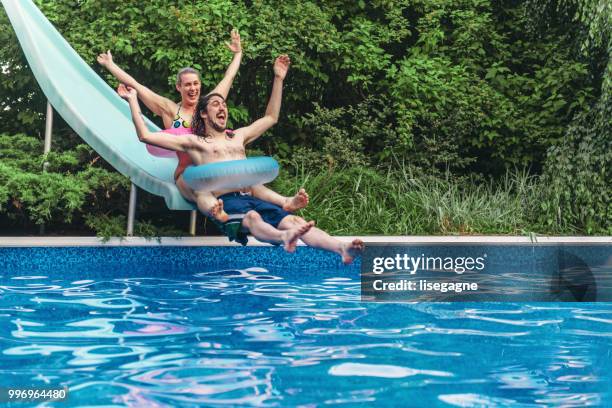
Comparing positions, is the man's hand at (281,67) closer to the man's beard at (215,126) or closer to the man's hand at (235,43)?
the man's beard at (215,126)

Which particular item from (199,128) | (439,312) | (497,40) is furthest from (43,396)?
(497,40)

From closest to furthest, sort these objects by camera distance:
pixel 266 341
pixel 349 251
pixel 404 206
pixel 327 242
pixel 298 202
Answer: pixel 266 341 < pixel 349 251 < pixel 327 242 < pixel 298 202 < pixel 404 206

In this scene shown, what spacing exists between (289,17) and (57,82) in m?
3.01

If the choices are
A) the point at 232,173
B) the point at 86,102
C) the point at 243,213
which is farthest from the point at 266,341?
the point at 86,102

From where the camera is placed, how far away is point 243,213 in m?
6.91

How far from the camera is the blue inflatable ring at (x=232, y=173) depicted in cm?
700

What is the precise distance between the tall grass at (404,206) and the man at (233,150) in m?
1.34

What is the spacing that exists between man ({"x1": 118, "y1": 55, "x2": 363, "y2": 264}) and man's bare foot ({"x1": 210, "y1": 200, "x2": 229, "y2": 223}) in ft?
0.10

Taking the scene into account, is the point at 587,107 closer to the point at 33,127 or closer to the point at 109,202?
the point at 109,202

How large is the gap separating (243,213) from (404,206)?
93.5 inches

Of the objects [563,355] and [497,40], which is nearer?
[563,355]

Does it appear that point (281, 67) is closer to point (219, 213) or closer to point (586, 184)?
point (219, 213)

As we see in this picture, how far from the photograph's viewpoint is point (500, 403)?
356 cm

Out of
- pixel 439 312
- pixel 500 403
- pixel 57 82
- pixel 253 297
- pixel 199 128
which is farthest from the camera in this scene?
pixel 57 82
